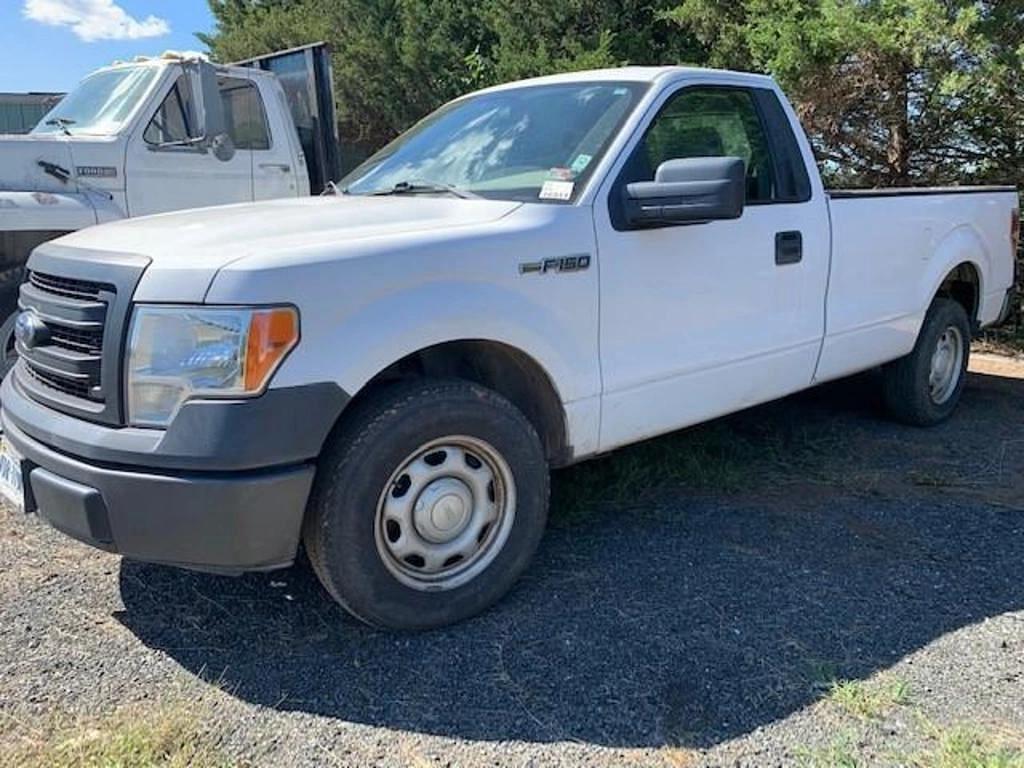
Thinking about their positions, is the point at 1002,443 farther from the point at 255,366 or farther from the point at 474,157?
the point at 255,366

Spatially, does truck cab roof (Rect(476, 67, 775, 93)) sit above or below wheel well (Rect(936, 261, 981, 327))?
above

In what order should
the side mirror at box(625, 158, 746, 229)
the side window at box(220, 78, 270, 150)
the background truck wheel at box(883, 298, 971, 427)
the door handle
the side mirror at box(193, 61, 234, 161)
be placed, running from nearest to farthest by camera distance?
1. the side mirror at box(625, 158, 746, 229)
2. the door handle
3. the background truck wheel at box(883, 298, 971, 427)
4. the side mirror at box(193, 61, 234, 161)
5. the side window at box(220, 78, 270, 150)

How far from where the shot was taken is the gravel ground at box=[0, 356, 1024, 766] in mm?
2748

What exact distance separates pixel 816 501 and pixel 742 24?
21.4ft

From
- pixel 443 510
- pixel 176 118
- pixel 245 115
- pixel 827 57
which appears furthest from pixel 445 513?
pixel 827 57

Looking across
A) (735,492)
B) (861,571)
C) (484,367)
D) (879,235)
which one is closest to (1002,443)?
(879,235)

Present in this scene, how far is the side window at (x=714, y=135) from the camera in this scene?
156 inches

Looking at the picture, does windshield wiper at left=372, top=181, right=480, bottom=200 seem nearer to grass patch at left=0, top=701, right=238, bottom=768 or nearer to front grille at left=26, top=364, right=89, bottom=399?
front grille at left=26, top=364, right=89, bottom=399

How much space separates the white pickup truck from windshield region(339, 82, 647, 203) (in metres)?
0.01

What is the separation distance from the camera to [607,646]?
3.18m

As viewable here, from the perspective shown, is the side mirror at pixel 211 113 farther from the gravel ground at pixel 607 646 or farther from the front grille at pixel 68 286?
the front grille at pixel 68 286

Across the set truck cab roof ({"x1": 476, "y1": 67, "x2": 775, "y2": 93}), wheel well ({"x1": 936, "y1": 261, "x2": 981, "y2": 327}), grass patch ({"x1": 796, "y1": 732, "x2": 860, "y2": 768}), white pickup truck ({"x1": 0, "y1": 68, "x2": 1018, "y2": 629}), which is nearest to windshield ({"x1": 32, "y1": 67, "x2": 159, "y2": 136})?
white pickup truck ({"x1": 0, "y1": 68, "x2": 1018, "y2": 629})

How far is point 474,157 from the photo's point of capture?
13.4ft

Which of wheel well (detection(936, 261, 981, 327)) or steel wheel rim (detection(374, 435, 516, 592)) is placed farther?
wheel well (detection(936, 261, 981, 327))
